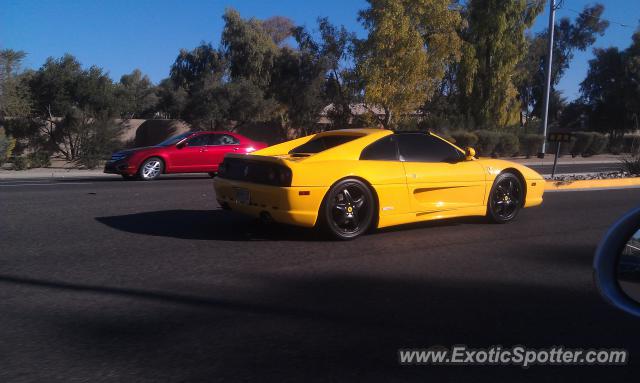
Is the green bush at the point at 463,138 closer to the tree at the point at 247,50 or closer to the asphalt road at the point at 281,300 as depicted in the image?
the tree at the point at 247,50

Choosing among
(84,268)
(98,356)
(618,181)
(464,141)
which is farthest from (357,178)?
(464,141)

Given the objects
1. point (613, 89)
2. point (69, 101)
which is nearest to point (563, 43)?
point (613, 89)

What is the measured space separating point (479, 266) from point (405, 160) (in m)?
1.91

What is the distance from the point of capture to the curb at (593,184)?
44.2 ft

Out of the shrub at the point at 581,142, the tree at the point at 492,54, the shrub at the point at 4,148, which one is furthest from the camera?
the shrub at the point at 581,142

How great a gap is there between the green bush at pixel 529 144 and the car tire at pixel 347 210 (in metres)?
25.7

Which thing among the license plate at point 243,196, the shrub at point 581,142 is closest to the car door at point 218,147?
the license plate at point 243,196

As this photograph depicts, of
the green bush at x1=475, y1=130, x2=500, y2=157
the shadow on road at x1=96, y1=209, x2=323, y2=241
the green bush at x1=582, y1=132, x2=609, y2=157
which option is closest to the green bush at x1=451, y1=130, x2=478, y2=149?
the green bush at x1=475, y1=130, x2=500, y2=157

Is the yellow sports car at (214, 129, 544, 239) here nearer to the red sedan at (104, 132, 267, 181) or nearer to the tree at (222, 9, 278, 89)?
the red sedan at (104, 132, 267, 181)

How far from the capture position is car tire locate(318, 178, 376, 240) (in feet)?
22.7

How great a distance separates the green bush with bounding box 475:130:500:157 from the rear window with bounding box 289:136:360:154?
21.7 m

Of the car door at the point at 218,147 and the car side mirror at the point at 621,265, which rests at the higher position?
the car door at the point at 218,147

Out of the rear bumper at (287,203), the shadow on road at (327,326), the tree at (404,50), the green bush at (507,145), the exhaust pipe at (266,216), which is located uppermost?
the tree at (404,50)

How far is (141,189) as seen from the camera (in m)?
12.7
